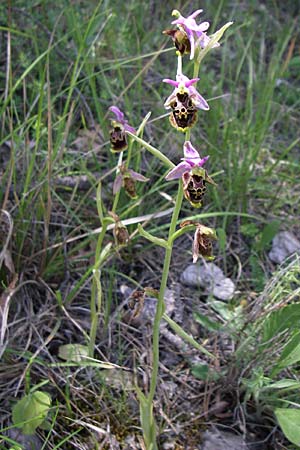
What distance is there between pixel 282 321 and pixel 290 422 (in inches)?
10.3

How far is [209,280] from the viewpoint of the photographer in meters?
2.02

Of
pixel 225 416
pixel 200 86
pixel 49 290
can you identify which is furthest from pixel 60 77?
pixel 225 416

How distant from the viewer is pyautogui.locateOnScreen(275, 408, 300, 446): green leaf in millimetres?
1480

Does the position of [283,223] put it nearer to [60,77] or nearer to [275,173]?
[275,173]

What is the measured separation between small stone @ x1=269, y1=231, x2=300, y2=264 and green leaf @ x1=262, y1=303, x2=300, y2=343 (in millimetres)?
478

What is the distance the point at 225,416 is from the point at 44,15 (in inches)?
64.9

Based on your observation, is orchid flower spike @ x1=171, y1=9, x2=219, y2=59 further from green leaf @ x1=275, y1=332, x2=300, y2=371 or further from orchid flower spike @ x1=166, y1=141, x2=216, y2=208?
green leaf @ x1=275, y1=332, x2=300, y2=371

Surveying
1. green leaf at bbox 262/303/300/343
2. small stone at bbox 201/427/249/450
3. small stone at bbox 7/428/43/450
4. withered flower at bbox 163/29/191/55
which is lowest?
small stone at bbox 201/427/249/450

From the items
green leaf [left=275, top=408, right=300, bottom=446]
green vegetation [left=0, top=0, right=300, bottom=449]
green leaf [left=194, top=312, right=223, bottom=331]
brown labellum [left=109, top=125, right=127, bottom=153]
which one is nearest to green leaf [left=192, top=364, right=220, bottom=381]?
green vegetation [left=0, top=0, right=300, bottom=449]

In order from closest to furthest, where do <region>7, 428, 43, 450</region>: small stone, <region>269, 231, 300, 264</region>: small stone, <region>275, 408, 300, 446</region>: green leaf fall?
<region>275, 408, 300, 446</region>: green leaf → <region>7, 428, 43, 450</region>: small stone → <region>269, 231, 300, 264</region>: small stone

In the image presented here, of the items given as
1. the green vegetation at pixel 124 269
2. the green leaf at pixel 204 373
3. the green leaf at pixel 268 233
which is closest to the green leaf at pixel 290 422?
the green vegetation at pixel 124 269

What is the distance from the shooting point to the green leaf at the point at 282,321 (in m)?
1.63

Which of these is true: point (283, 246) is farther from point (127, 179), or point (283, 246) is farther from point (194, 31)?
point (194, 31)

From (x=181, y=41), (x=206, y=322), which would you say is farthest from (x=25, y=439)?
(x=181, y=41)
